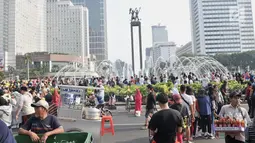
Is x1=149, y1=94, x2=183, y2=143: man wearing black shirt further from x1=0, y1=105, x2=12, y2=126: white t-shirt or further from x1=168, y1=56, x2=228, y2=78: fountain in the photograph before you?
x1=168, y1=56, x2=228, y2=78: fountain

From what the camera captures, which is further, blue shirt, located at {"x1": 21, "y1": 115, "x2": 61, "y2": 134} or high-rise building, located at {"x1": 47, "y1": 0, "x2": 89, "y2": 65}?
high-rise building, located at {"x1": 47, "y1": 0, "x2": 89, "y2": 65}

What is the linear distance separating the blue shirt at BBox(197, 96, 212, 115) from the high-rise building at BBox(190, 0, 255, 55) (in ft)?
451

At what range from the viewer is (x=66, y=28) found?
138750 millimetres

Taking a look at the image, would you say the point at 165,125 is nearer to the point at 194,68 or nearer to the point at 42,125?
the point at 42,125

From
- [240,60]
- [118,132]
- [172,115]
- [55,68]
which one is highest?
[240,60]

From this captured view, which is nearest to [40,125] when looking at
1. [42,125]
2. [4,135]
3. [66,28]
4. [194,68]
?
[42,125]

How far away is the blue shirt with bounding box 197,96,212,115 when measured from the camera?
7.97 m

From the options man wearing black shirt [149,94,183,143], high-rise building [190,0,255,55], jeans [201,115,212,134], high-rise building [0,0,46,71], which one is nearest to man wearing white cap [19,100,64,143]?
man wearing black shirt [149,94,183,143]

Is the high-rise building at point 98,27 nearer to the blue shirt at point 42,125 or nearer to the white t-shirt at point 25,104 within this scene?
the white t-shirt at point 25,104

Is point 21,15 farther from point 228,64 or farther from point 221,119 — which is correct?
point 221,119

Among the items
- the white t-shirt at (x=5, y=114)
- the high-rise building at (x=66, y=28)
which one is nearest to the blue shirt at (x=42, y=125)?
the white t-shirt at (x=5, y=114)

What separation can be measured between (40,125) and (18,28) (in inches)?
4568

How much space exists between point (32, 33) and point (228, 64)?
89.7m

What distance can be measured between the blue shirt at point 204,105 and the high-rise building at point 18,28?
3963 inches
